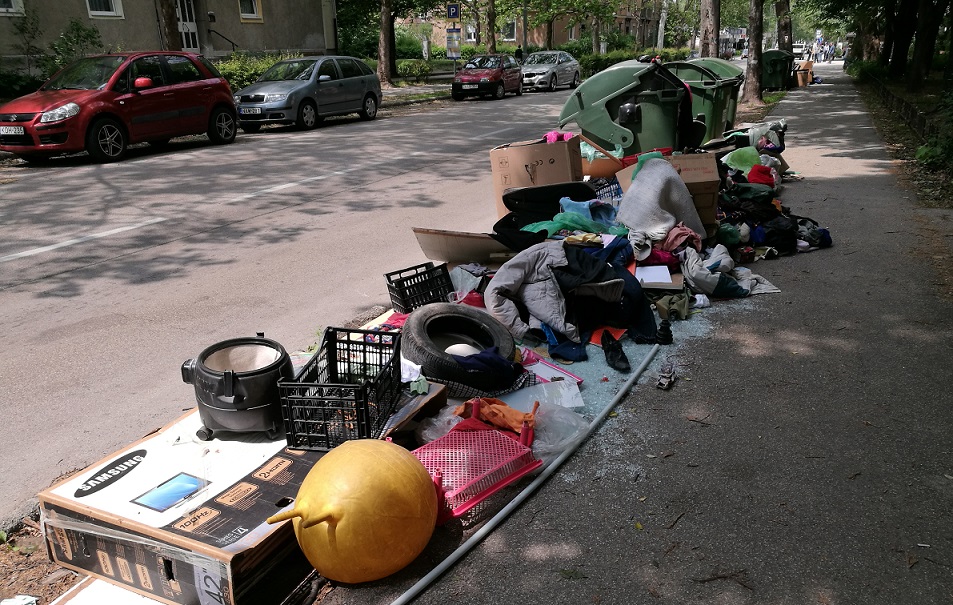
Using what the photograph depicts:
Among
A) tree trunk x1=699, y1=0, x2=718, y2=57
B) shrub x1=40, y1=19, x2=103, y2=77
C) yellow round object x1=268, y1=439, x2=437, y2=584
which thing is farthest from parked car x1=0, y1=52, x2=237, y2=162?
tree trunk x1=699, y1=0, x2=718, y2=57

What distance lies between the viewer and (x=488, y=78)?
82.5 feet

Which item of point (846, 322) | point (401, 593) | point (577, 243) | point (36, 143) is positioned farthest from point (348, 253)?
point (36, 143)

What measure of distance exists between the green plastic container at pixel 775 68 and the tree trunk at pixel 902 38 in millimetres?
4639

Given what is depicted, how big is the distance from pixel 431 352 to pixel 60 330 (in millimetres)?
2991

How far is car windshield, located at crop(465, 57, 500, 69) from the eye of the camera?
86.4 feet

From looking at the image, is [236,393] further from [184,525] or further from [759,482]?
[759,482]

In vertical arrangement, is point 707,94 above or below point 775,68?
below

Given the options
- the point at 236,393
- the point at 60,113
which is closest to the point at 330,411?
the point at 236,393

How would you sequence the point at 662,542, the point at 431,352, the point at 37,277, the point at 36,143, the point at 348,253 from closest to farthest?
1. the point at 662,542
2. the point at 431,352
3. the point at 37,277
4. the point at 348,253
5. the point at 36,143

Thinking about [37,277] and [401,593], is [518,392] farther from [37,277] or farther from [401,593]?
[37,277]

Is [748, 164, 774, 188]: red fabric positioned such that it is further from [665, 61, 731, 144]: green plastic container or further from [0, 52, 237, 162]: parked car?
[0, 52, 237, 162]: parked car

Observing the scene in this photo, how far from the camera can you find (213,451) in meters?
3.19

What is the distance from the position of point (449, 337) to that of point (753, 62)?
2005 cm

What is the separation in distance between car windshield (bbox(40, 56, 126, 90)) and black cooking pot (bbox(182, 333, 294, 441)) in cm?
1101
